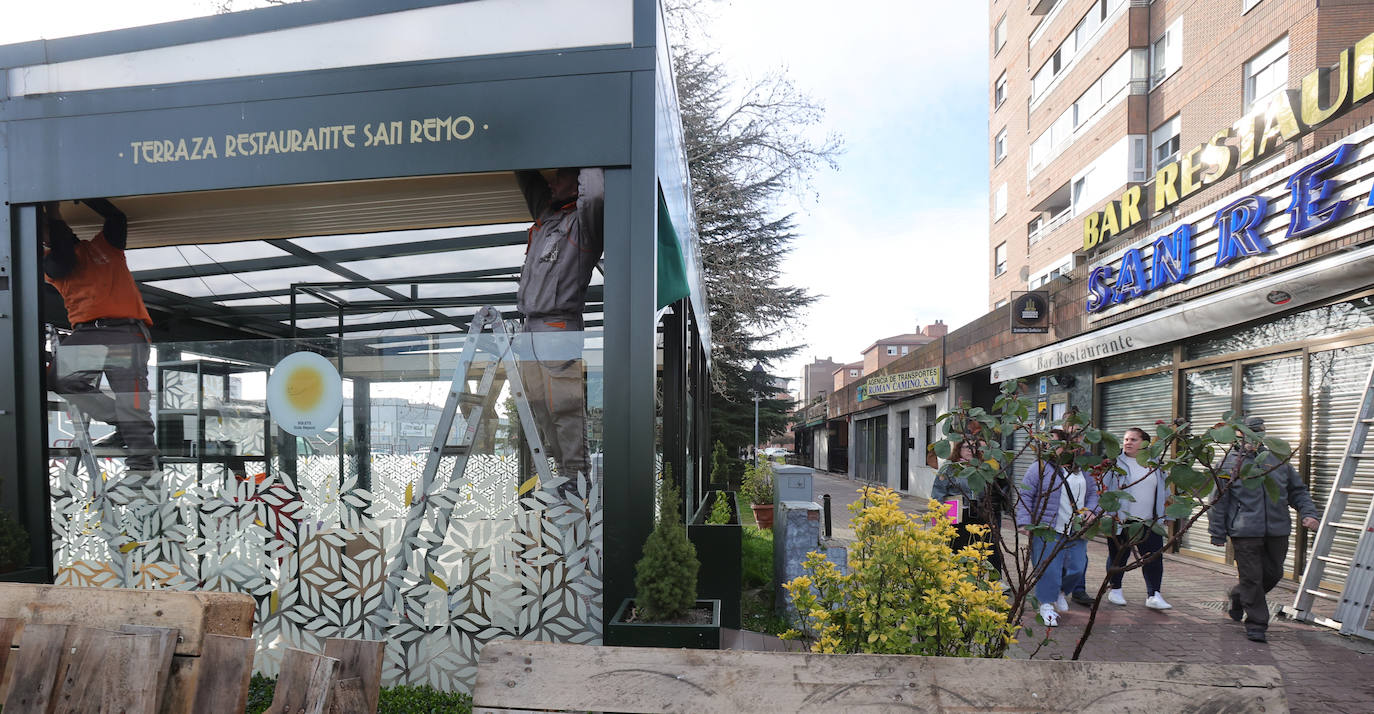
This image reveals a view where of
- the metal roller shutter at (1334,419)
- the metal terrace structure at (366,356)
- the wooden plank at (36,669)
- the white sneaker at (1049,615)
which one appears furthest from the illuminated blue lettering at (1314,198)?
the wooden plank at (36,669)

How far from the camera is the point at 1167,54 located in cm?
1541

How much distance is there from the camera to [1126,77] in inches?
649

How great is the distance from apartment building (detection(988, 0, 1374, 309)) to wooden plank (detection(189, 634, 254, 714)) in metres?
10.0

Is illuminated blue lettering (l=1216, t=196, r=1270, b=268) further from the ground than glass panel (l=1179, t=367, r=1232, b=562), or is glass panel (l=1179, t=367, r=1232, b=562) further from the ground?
illuminated blue lettering (l=1216, t=196, r=1270, b=268)

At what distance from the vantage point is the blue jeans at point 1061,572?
6219 millimetres

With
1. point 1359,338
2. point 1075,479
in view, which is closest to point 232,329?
point 1075,479

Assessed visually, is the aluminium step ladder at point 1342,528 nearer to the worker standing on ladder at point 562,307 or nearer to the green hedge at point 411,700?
the worker standing on ladder at point 562,307

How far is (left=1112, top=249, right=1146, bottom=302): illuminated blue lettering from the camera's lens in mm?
10664

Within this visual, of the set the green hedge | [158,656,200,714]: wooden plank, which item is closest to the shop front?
the green hedge

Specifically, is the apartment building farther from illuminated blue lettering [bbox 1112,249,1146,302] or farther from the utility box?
the utility box

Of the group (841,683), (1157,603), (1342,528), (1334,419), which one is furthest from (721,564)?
(1334,419)

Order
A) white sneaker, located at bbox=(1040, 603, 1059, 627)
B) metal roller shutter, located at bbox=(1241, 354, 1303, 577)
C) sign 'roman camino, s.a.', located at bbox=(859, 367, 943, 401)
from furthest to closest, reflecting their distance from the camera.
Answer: sign 'roman camino, s.a.', located at bbox=(859, 367, 943, 401) < metal roller shutter, located at bbox=(1241, 354, 1303, 577) < white sneaker, located at bbox=(1040, 603, 1059, 627)

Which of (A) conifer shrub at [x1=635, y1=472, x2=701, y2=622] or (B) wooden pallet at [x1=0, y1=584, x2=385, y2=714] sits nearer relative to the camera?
(B) wooden pallet at [x1=0, y1=584, x2=385, y2=714]

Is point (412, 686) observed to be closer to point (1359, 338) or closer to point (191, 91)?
point (191, 91)
